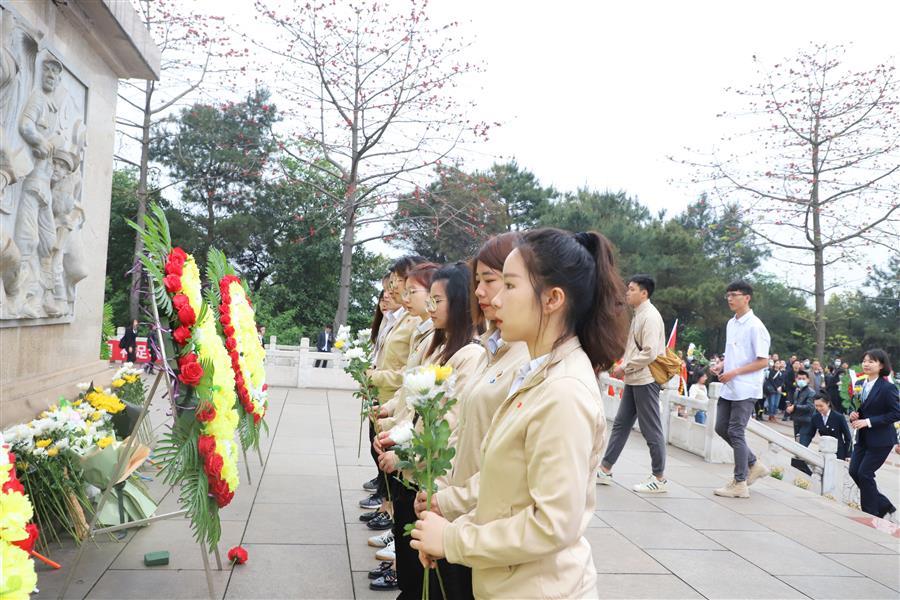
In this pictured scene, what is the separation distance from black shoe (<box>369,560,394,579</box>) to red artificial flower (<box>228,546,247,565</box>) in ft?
2.31

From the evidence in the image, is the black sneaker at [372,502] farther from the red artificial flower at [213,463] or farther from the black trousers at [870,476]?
the black trousers at [870,476]

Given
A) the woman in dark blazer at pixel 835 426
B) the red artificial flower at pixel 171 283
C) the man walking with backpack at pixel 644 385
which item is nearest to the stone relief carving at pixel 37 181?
the red artificial flower at pixel 171 283

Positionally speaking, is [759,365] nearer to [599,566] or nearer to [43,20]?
[599,566]

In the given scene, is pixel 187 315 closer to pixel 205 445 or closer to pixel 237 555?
pixel 205 445

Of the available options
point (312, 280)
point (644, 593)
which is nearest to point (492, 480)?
point (644, 593)

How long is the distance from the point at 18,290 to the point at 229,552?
→ 2.29m

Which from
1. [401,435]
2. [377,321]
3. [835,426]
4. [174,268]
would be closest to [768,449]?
[835,426]

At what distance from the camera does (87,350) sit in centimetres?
625

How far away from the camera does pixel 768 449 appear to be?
27.7 feet

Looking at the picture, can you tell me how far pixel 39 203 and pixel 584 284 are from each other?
4.42m

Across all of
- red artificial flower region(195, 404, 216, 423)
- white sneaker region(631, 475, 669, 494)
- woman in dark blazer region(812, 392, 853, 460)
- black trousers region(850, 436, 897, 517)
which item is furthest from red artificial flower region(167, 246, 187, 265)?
woman in dark blazer region(812, 392, 853, 460)

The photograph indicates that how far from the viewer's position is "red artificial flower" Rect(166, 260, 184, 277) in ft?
10.3

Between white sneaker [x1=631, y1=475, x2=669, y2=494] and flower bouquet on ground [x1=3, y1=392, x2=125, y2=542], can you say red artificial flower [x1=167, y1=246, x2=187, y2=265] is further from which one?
white sneaker [x1=631, y1=475, x2=669, y2=494]

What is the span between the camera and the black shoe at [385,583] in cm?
375
